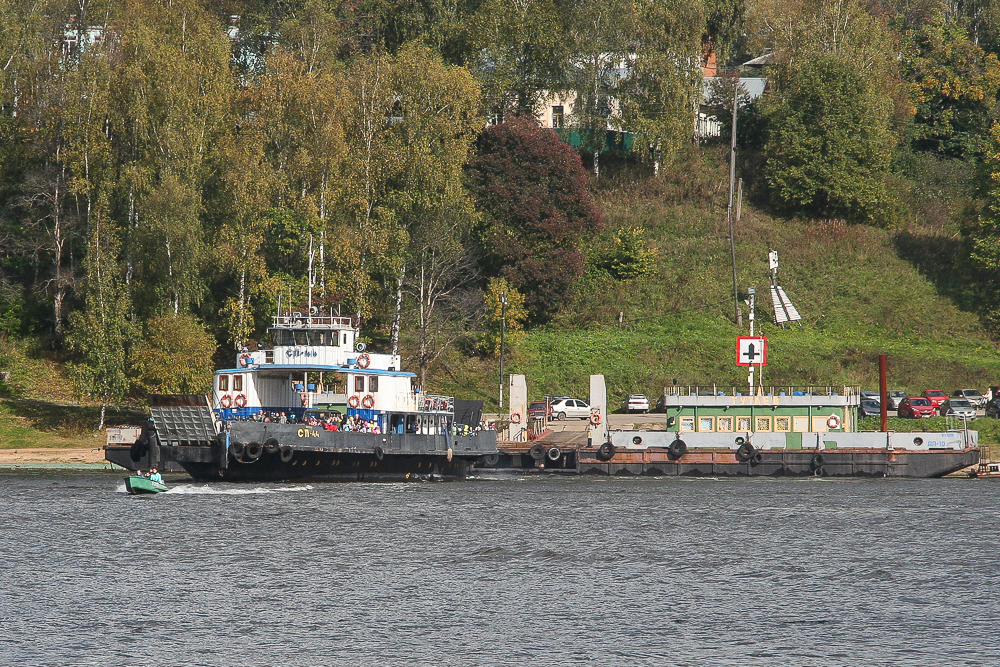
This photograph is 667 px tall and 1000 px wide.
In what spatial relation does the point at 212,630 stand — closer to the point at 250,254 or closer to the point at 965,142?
the point at 250,254

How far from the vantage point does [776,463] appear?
63.4 metres

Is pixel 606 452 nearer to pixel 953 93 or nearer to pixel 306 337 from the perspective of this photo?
pixel 306 337

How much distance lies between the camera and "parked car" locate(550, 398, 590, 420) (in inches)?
2926

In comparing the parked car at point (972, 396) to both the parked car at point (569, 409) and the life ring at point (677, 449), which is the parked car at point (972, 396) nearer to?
the life ring at point (677, 449)

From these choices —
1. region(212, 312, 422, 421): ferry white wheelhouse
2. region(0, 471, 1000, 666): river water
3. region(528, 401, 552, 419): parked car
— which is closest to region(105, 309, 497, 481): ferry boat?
region(212, 312, 422, 421): ferry white wheelhouse

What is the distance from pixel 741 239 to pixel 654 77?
13799 millimetres

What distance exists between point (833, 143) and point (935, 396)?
2700 centimetres

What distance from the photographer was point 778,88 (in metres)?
104

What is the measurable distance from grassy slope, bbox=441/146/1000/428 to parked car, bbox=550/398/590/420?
2.96 m

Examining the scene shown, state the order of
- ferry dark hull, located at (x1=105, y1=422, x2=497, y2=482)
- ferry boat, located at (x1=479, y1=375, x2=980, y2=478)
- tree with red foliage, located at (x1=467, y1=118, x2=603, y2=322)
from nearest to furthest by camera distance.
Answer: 1. ferry dark hull, located at (x1=105, y1=422, x2=497, y2=482)
2. ferry boat, located at (x1=479, y1=375, x2=980, y2=478)
3. tree with red foliage, located at (x1=467, y1=118, x2=603, y2=322)

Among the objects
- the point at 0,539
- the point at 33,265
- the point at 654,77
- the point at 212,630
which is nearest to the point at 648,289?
the point at 654,77

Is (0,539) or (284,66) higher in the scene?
(284,66)

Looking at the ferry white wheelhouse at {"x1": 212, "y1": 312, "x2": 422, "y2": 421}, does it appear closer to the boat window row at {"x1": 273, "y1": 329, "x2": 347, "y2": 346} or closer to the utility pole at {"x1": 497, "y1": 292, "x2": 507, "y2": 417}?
the boat window row at {"x1": 273, "y1": 329, "x2": 347, "y2": 346}

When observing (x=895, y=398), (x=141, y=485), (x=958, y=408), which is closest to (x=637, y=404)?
(x=895, y=398)
